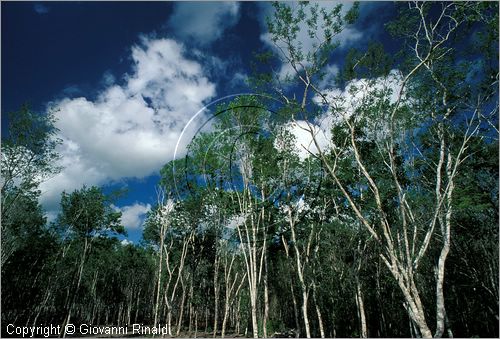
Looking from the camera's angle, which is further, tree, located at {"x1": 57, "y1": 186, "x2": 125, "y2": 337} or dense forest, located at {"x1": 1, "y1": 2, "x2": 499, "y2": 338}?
tree, located at {"x1": 57, "y1": 186, "x2": 125, "y2": 337}

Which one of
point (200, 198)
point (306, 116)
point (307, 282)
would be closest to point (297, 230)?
point (307, 282)

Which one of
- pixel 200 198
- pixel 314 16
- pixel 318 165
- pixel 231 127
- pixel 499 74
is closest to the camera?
pixel 499 74

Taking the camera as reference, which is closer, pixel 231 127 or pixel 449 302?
pixel 231 127

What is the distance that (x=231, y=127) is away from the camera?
21328 millimetres

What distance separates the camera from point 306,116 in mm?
15000

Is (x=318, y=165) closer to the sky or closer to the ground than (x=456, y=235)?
closer to the sky

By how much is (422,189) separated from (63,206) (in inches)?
1202

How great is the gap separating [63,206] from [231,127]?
20.0 meters

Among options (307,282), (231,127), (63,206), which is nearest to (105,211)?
(63,206)

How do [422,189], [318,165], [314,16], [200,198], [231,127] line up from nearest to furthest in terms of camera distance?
1. [314,16]
2. [422,189]
3. [231,127]
4. [318,165]
5. [200,198]

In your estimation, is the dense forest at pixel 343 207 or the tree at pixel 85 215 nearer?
the dense forest at pixel 343 207

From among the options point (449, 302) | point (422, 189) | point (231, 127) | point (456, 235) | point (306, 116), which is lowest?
point (449, 302)

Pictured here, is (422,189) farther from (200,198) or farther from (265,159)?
(200,198)

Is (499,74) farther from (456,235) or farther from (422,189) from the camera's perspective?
(456,235)
